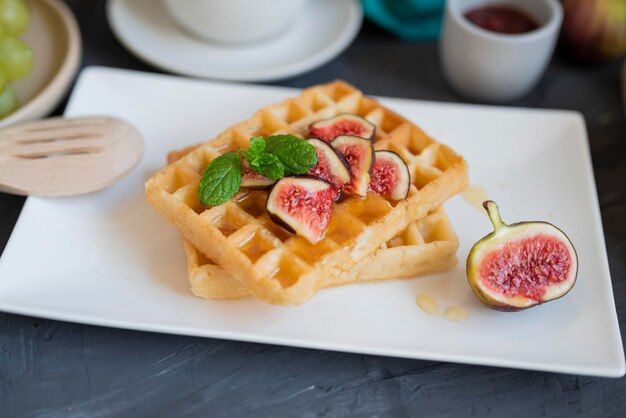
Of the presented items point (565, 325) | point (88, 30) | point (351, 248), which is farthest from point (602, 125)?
point (88, 30)

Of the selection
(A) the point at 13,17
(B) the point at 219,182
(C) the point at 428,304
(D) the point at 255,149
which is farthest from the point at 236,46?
(C) the point at 428,304

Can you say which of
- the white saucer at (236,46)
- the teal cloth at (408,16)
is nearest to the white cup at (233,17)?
the white saucer at (236,46)

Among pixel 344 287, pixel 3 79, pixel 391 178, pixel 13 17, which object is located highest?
pixel 13 17

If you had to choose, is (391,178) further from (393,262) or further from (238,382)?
(238,382)

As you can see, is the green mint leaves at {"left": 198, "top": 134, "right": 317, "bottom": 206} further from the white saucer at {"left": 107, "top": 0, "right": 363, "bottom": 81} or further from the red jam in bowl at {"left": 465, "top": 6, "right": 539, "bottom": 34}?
the red jam in bowl at {"left": 465, "top": 6, "right": 539, "bottom": 34}

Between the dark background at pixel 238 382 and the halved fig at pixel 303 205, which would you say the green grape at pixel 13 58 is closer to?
the dark background at pixel 238 382
